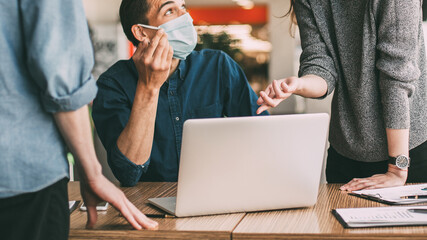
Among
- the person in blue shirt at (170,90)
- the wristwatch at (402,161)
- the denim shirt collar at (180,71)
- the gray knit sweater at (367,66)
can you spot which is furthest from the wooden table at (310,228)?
the denim shirt collar at (180,71)

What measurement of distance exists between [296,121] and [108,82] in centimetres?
96

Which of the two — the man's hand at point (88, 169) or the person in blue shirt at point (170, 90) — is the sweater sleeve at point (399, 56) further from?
the man's hand at point (88, 169)

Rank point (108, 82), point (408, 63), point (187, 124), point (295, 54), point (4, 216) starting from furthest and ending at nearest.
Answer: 1. point (295, 54)
2. point (108, 82)
3. point (408, 63)
4. point (187, 124)
5. point (4, 216)

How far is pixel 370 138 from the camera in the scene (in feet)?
5.04

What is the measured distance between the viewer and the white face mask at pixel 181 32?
6.10 feet

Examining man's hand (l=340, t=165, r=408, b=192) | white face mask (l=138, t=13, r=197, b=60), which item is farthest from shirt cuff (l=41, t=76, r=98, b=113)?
white face mask (l=138, t=13, r=197, b=60)

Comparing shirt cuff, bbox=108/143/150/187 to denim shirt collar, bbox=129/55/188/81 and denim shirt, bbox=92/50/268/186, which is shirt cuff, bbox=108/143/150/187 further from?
denim shirt collar, bbox=129/55/188/81

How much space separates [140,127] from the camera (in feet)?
4.97

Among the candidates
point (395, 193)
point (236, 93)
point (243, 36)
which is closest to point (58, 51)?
point (395, 193)

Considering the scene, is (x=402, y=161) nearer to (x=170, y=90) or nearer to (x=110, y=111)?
(x=170, y=90)

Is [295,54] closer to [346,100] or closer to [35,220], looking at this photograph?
[346,100]

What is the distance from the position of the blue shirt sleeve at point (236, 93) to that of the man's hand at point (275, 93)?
570mm

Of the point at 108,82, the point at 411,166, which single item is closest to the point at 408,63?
the point at 411,166

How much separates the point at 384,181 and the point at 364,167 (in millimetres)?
175
